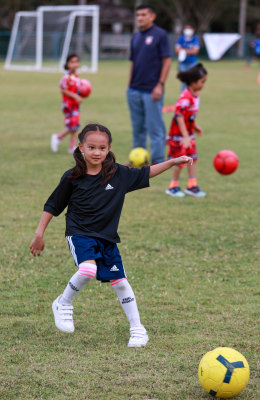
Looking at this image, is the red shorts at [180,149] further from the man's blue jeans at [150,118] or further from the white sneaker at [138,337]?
the white sneaker at [138,337]

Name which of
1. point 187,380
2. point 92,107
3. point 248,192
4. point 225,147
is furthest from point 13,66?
point 187,380

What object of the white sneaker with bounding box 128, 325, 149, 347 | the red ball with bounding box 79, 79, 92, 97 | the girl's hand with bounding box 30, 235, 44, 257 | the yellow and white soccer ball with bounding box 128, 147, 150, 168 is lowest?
the yellow and white soccer ball with bounding box 128, 147, 150, 168

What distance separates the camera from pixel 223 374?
3529 mm

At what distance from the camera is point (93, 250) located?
4.29 meters

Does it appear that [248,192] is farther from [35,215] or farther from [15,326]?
[15,326]

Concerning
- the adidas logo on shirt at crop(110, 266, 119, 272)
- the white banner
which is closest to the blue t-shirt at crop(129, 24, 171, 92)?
the adidas logo on shirt at crop(110, 266, 119, 272)

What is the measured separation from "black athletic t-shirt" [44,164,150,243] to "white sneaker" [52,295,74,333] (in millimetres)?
521

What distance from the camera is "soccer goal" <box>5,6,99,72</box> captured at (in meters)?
33.5

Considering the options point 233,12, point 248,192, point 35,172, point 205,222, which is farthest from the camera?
point 233,12

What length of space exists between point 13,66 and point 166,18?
33.7 meters

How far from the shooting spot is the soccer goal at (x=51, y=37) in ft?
110

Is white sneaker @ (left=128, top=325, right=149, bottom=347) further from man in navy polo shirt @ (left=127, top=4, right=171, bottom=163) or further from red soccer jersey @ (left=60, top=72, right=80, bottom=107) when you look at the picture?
red soccer jersey @ (left=60, top=72, right=80, bottom=107)

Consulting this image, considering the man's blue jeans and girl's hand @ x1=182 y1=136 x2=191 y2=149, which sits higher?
girl's hand @ x1=182 y1=136 x2=191 y2=149

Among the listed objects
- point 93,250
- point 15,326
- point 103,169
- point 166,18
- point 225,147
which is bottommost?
point 166,18
